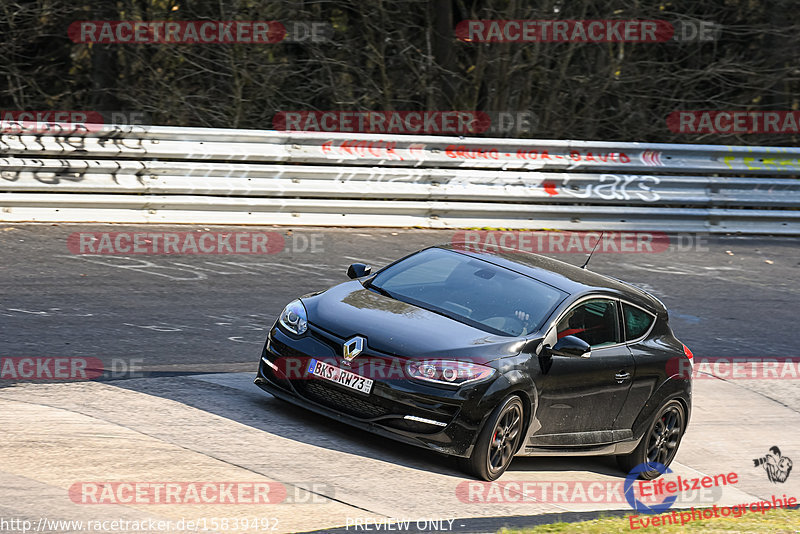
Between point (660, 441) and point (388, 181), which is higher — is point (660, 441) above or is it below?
below

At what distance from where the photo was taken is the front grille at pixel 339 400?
287 inches

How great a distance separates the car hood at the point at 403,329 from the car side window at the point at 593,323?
0.54 metres

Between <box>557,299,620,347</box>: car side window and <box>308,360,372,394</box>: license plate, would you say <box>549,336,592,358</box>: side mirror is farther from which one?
<box>308,360,372,394</box>: license plate

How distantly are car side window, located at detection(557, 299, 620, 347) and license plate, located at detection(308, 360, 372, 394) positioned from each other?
150 centimetres

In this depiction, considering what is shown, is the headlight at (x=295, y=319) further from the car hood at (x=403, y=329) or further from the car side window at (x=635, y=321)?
the car side window at (x=635, y=321)

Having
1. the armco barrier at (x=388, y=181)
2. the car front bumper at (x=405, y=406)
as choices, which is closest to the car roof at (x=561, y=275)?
the car front bumper at (x=405, y=406)

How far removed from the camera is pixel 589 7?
19.3 metres

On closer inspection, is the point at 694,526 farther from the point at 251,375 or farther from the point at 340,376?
the point at 251,375

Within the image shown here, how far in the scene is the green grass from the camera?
237 inches

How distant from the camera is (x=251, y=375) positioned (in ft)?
29.5

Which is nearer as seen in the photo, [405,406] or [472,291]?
[405,406]

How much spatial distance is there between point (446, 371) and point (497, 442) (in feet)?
2.02

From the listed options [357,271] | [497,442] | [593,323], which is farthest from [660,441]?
[357,271]

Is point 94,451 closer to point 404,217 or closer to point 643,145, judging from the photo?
point 404,217
